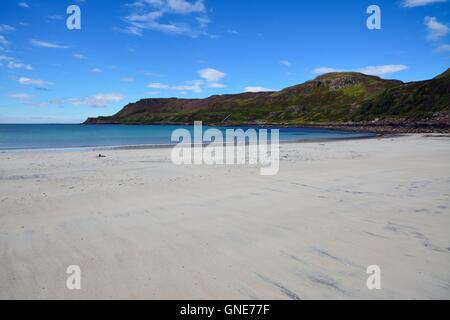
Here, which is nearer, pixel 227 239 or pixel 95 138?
pixel 227 239

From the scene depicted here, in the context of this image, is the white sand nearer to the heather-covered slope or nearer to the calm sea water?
the calm sea water

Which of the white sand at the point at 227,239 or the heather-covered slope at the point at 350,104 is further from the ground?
the heather-covered slope at the point at 350,104

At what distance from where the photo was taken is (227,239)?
6051 mm

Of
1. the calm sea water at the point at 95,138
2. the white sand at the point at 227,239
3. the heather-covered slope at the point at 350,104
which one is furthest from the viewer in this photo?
the heather-covered slope at the point at 350,104

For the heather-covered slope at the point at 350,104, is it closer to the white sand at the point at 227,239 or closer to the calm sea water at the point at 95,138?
the calm sea water at the point at 95,138

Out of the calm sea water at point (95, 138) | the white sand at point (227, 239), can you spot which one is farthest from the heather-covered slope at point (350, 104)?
the white sand at point (227, 239)

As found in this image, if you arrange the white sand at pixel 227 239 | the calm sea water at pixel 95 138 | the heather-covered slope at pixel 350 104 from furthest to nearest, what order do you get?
the heather-covered slope at pixel 350 104 → the calm sea water at pixel 95 138 → the white sand at pixel 227 239

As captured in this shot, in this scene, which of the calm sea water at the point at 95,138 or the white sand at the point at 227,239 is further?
Result: the calm sea water at the point at 95,138

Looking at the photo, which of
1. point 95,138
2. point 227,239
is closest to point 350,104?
point 95,138

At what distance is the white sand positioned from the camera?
4.35 m

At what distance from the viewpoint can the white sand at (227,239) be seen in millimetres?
4352

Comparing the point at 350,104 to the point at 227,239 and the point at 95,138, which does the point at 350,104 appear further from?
the point at 227,239

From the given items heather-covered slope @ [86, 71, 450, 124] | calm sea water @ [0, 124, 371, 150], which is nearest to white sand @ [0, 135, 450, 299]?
calm sea water @ [0, 124, 371, 150]

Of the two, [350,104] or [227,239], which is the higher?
[350,104]
